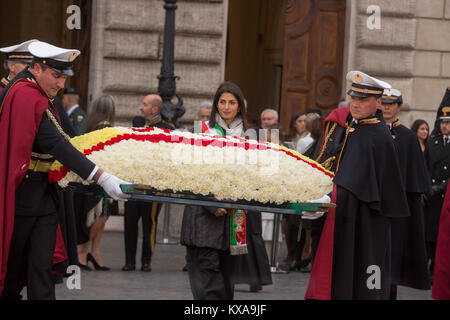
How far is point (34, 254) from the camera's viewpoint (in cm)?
664

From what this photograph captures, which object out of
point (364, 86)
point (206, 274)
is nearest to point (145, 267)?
point (206, 274)

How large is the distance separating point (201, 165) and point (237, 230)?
1.18 metres

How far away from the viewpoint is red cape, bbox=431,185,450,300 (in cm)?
885

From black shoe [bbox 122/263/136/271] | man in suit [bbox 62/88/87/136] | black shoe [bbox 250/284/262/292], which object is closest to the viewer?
black shoe [bbox 250/284/262/292]

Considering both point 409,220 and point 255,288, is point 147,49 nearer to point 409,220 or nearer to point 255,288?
point 255,288

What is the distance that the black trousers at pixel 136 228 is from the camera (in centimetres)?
1142

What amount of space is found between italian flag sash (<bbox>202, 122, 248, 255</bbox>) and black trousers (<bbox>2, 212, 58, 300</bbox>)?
156 centimetres

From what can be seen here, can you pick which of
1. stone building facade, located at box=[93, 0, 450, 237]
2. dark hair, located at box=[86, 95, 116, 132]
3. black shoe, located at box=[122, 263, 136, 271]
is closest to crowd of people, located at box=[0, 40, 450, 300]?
black shoe, located at box=[122, 263, 136, 271]

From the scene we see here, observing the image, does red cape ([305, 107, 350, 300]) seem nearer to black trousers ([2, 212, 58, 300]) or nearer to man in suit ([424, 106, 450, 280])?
black trousers ([2, 212, 58, 300])

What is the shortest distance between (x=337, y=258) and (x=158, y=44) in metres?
8.04

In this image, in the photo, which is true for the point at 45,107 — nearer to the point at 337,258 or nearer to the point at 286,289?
the point at 337,258

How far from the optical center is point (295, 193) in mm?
6840

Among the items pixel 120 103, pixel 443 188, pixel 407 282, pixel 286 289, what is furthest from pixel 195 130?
pixel 120 103

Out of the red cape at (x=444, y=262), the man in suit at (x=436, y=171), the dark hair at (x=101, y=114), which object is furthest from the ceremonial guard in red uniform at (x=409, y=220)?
the dark hair at (x=101, y=114)
